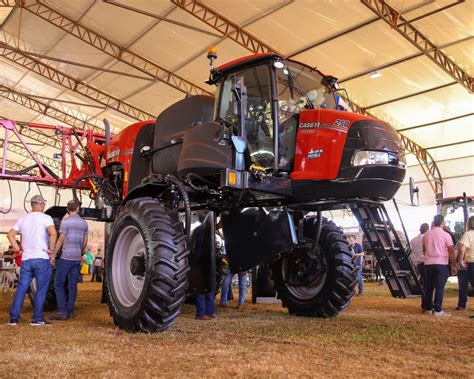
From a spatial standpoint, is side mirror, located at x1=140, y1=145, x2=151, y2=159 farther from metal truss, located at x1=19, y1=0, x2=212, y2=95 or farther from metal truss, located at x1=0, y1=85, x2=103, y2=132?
metal truss, located at x1=0, y1=85, x2=103, y2=132

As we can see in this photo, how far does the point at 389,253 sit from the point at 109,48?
14.6m

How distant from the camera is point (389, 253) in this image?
667cm

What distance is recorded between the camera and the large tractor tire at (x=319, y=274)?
664 cm

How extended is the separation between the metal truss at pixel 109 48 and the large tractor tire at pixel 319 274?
507 inches

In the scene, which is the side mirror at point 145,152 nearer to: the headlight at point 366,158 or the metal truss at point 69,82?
the headlight at point 366,158

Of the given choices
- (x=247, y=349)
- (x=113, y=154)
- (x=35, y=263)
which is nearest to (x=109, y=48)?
(x=113, y=154)

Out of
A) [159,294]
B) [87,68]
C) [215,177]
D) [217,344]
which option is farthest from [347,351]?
[87,68]

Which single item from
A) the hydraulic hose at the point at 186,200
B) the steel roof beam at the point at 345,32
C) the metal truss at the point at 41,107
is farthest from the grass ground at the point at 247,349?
the metal truss at the point at 41,107

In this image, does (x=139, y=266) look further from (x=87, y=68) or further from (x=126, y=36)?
(x=87, y=68)

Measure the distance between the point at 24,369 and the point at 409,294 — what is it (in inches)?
187

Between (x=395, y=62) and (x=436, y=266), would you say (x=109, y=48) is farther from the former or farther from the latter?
(x=436, y=266)

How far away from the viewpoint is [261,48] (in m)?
15.9

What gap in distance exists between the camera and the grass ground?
140 inches

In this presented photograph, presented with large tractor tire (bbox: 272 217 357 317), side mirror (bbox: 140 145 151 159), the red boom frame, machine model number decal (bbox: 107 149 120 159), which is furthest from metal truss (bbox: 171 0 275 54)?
large tractor tire (bbox: 272 217 357 317)
